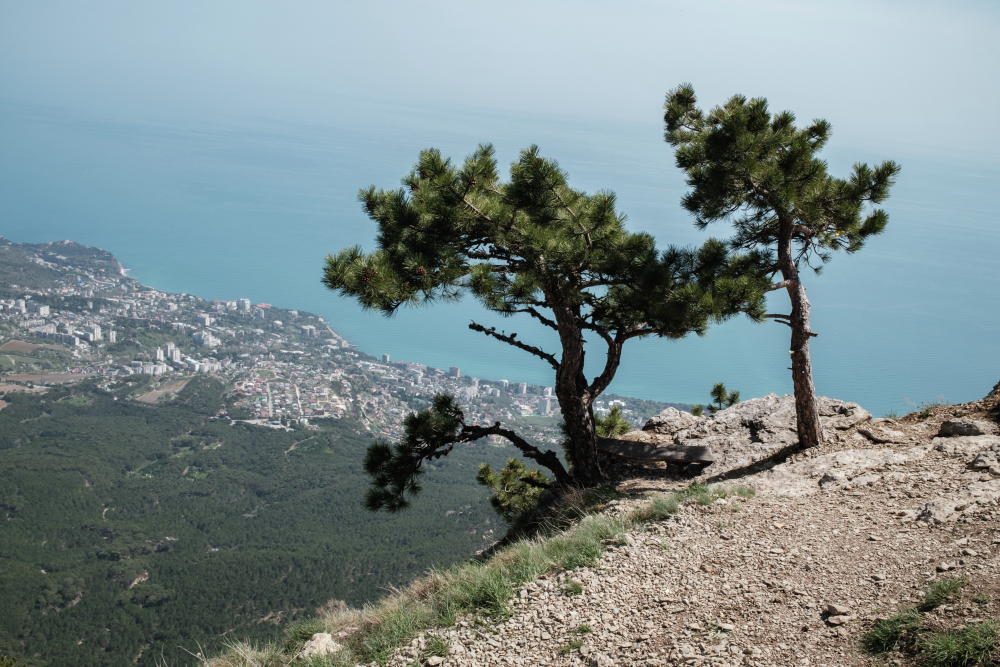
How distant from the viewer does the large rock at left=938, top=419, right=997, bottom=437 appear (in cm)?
605

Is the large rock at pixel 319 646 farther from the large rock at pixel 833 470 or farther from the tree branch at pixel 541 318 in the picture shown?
the tree branch at pixel 541 318

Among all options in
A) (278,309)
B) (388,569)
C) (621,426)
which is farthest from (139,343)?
(621,426)

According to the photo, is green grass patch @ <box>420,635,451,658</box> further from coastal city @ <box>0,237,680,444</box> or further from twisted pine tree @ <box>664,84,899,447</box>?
coastal city @ <box>0,237,680,444</box>

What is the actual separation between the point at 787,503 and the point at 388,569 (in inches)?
1224

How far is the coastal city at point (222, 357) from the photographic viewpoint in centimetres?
6681

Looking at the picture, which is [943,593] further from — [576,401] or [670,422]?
[670,422]

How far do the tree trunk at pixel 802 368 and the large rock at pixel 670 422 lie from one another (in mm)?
1939

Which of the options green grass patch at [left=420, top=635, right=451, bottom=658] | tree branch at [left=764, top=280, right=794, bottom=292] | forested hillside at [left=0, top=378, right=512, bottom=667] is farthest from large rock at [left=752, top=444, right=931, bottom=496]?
forested hillside at [left=0, top=378, right=512, bottom=667]

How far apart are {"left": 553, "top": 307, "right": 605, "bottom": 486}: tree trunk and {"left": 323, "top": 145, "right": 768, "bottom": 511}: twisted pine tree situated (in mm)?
14

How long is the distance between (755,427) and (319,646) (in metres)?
5.67

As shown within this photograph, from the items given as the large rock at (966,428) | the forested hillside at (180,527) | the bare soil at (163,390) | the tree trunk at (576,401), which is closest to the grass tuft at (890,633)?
the large rock at (966,428)

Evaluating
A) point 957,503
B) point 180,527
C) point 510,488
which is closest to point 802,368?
point 957,503

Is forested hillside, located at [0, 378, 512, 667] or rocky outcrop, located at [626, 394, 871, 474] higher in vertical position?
rocky outcrop, located at [626, 394, 871, 474]

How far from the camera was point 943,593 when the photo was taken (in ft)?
10.7
